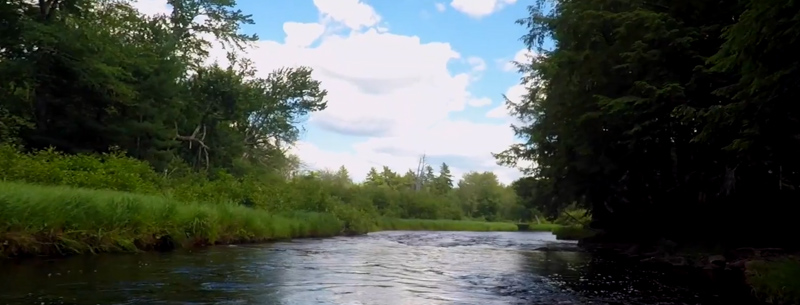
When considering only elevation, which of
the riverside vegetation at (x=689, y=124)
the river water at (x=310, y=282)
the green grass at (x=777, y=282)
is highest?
the riverside vegetation at (x=689, y=124)

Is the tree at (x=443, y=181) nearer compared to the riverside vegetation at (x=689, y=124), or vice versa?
the riverside vegetation at (x=689, y=124)

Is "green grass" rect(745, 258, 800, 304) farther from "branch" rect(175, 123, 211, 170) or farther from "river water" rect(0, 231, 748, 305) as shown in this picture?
"branch" rect(175, 123, 211, 170)

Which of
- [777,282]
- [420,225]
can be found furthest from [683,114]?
[420,225]

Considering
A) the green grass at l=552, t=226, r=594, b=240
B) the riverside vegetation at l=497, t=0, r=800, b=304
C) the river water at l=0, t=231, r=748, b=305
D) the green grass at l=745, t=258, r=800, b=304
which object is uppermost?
the riverside vegetation at l=497, t=0, r=800, b=304

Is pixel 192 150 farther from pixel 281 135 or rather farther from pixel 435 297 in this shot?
pixel 435 297

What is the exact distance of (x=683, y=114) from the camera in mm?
11461


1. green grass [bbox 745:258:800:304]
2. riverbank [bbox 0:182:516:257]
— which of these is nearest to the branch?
riverbank [bbox 0:182:516:257]

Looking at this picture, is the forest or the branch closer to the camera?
the forest

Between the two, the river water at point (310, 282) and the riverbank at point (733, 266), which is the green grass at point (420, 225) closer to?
the riverbank at point (733, 266)

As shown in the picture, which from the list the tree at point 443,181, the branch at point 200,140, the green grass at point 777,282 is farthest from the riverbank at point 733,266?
the tree at point 443,181

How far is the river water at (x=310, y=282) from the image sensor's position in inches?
297

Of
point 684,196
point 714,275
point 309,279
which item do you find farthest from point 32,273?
→ point 684,196

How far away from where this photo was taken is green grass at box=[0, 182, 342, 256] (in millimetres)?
10891

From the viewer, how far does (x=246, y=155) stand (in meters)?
44.8
